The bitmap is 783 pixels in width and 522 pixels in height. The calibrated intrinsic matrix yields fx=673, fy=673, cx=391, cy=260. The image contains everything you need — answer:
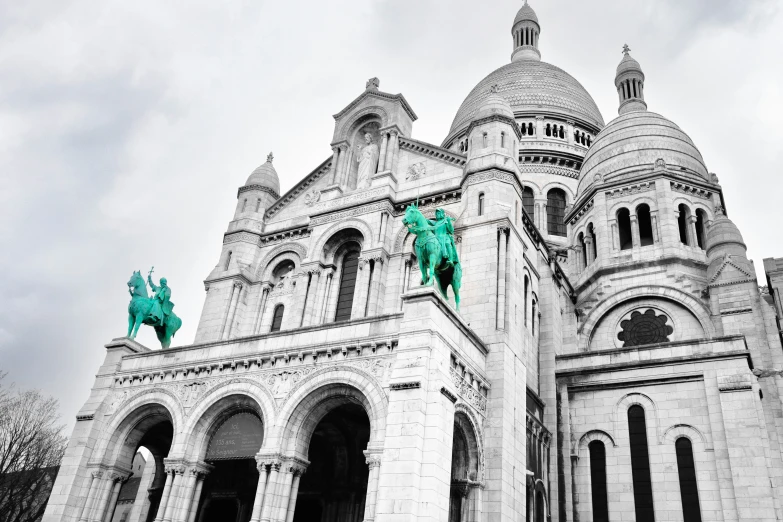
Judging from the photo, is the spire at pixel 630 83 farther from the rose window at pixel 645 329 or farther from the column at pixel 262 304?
the column at pixel 262 304

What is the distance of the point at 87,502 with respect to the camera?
71.7 feet

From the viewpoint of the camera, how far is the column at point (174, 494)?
1983cm

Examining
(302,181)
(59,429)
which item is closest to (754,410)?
(302,181)

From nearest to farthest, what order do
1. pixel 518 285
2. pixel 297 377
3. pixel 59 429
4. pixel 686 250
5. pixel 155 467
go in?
1. pixel 297 377
2. pixel 518 285
3. pixel 155 467
4. pixel 686 250
5. pixel 59 429

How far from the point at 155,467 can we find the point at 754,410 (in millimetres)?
22158

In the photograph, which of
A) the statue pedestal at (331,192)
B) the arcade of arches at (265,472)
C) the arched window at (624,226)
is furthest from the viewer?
the arched window at (624,226)

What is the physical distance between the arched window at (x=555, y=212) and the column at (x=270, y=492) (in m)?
30.0

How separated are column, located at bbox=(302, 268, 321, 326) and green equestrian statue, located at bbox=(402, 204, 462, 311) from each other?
772 cm

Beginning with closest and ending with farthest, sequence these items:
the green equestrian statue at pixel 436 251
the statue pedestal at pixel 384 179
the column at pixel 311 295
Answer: the green equestrian statue at pixel 436 251, the column at pixel 311 295, the statue pedestal at pixel 384 179

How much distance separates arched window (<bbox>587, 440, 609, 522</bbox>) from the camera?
2438cm

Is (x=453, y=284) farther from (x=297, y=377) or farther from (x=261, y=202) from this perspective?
(x=261, y=202)

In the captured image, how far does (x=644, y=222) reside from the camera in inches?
1359

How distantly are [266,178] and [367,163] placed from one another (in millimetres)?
6193

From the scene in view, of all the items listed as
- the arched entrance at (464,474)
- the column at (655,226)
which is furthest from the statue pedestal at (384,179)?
the column at (655,226)
